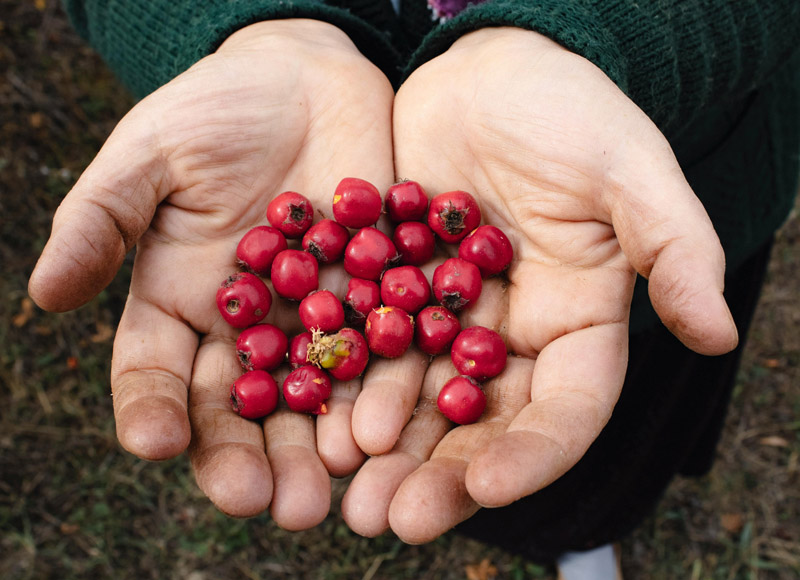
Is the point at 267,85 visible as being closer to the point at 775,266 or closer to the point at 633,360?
the point at 633,360

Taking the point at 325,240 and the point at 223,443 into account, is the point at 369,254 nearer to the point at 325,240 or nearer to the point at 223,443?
the point at 325,240

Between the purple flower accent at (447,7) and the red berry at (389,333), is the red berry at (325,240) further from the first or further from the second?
the purple flower accent at (447,7)

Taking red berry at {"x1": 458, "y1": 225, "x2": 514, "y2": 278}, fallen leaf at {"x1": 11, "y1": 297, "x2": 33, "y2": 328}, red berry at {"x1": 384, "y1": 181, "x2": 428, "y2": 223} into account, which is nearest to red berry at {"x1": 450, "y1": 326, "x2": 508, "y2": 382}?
red berry at {"x1": 458, "y1": 225, "x2": 514, "y2": 278}

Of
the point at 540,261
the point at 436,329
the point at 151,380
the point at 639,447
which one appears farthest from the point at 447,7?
the point at 639,447

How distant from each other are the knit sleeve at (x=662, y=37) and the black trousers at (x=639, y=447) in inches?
49.1

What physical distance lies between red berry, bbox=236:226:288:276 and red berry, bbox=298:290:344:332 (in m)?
0.31

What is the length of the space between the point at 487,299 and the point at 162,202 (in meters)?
1.72

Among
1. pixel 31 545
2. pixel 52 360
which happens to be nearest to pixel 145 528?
pixel 31 545

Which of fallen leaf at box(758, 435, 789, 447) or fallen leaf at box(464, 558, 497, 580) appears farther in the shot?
fallen leaf at box(758, 435, 789, 447)

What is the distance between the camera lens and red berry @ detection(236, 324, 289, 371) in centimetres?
336

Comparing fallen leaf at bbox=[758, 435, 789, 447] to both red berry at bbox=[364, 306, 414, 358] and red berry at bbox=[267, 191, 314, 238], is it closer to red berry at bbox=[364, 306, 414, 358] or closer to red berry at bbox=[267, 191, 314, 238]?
red berry at bbox=[364, 306, 414, 358]

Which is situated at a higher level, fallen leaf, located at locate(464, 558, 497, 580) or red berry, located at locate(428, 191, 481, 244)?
red berry, located at locate(428, 191, 481, 244)

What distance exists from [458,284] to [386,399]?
0.72 metres

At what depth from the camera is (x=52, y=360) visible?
6.07 metres
